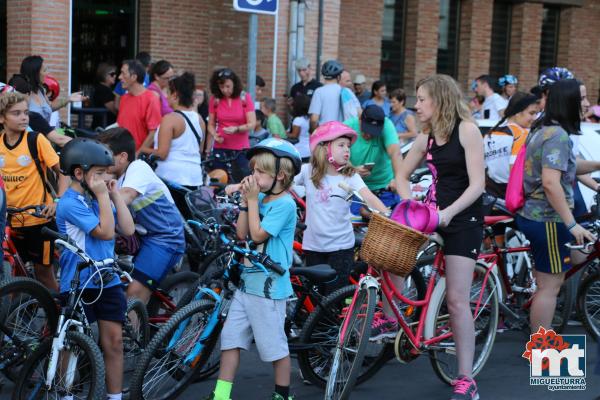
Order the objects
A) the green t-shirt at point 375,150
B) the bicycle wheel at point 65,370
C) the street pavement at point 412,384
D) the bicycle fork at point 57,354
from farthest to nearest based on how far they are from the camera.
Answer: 1. the green t-shirt at point 375,150
2. the street pavement at point 412,384
3. the bicycle wheel at point 65,370
4. the bicycle fork at point 57,354

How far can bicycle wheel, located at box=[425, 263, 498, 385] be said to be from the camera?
18.1 feet

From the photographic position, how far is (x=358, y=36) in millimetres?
18125

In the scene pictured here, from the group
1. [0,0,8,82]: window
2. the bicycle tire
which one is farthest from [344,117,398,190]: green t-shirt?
[0,0,8,82]: window

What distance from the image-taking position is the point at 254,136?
37.4 feet

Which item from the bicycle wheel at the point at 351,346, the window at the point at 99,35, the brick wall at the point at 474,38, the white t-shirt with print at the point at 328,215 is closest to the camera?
the bicycle wheel at the point at 351,346

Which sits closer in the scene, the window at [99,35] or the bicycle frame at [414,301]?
the bicycle frame at [414,301]

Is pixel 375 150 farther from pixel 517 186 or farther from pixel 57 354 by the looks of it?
pixel 57 354

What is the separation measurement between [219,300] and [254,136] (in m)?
6.45

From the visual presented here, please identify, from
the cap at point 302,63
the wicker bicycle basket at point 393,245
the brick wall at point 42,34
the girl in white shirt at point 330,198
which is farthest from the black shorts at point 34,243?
the cap at point 302,63

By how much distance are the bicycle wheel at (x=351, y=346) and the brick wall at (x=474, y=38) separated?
1537cm

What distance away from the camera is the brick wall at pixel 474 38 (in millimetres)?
19625

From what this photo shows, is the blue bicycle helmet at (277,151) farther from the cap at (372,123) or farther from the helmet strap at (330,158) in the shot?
the cap at (372,123)

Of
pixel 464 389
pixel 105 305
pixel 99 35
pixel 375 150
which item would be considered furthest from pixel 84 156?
pixel 99 35

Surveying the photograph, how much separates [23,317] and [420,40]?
14895 millimetres
